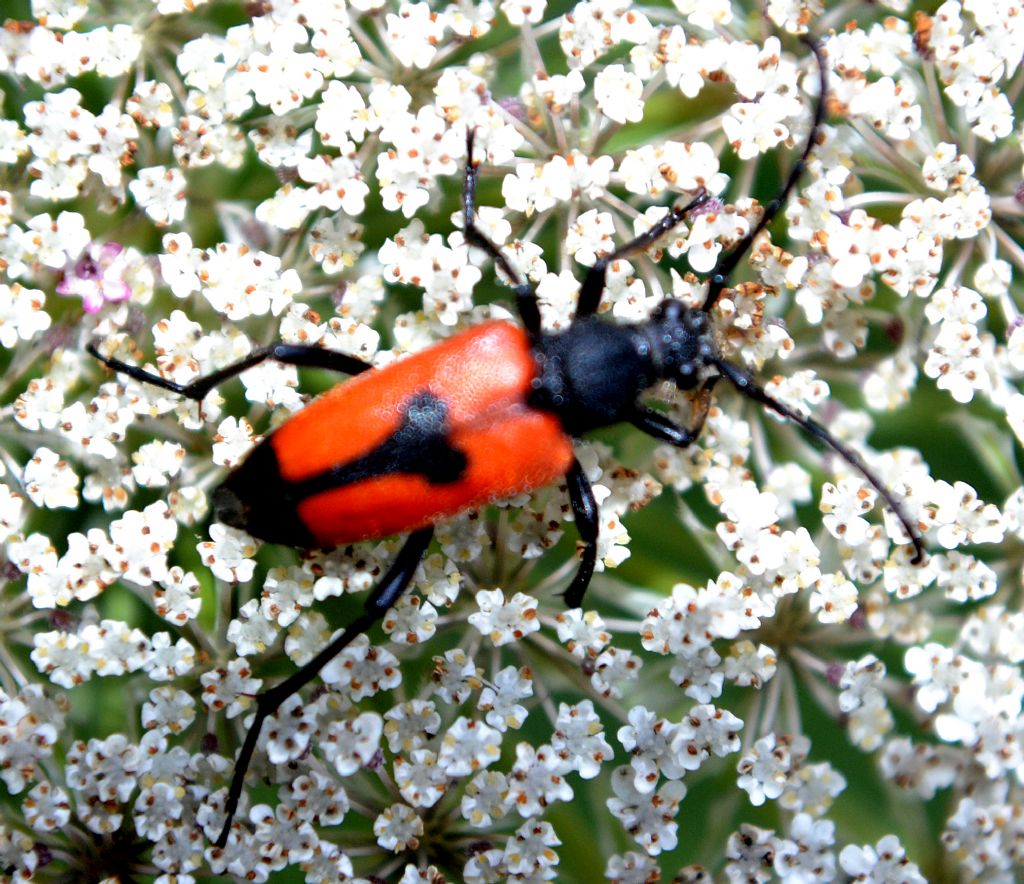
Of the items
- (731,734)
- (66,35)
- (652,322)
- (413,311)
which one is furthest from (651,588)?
(66,35)

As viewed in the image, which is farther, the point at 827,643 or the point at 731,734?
the point at 827,643

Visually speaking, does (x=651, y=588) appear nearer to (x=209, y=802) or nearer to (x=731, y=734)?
(x=731, y=734)

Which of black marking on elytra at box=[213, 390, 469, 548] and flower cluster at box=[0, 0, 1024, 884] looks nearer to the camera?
black marking on elytra at box=[213, 390, 469, 548]

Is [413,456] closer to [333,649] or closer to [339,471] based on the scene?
[339,471]

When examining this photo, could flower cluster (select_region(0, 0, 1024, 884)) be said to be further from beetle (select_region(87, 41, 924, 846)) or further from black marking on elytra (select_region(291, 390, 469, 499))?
black marking on elytra (select_region(291, 390, 469, 499))

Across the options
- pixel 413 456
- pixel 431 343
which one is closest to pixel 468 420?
pixel 413 456

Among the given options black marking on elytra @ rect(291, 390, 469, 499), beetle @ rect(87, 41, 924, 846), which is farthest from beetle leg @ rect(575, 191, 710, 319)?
black marking on elytra @ rect(291, 390, 469, 499)
